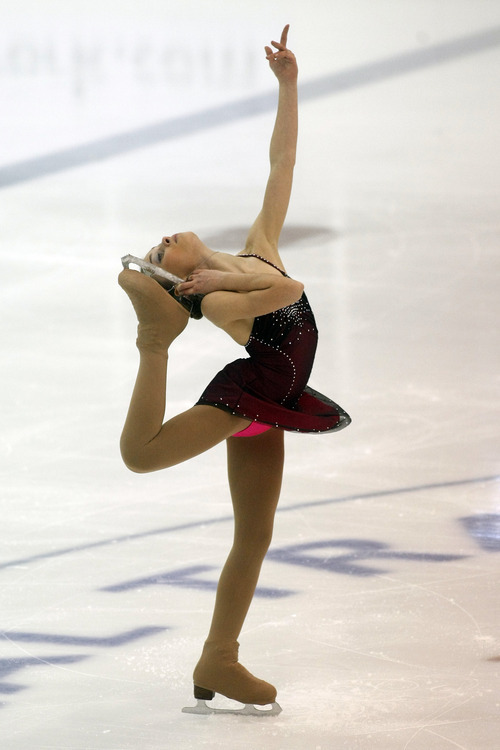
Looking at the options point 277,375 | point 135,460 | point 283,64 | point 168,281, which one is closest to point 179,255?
point 168,281

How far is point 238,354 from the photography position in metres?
5.25

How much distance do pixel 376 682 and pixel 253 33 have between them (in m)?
5.17

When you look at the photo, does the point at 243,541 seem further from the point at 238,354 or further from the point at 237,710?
the point at 238,354

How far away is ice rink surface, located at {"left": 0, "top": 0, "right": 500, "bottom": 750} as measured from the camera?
2.82 metres

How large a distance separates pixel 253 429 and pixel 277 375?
13 cm

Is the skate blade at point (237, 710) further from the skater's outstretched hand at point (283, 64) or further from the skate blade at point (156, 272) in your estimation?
the skater's outstretched hand at point (283, 64)

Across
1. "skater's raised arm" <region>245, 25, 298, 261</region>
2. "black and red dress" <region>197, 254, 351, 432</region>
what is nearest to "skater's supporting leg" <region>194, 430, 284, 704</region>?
"black and red dress" <region>197, 254, 351, 432</region>

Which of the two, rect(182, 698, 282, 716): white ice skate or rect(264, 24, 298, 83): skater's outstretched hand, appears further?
rect(264, 24, 298, 83): skater's outstretched hand

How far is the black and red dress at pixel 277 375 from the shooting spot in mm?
2652

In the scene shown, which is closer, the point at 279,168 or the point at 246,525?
the point at 246,525

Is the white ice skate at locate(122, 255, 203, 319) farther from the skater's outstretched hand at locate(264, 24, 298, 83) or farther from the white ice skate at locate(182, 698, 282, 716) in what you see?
the white ice skate at locate(182, 698, 282, 716)

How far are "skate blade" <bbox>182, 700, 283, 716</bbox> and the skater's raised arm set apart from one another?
1.01 meters

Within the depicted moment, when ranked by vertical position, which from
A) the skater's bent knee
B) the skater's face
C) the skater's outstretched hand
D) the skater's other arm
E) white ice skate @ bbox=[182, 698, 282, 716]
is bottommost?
white ice skate @ bbox=[182, 698, 282, 716]

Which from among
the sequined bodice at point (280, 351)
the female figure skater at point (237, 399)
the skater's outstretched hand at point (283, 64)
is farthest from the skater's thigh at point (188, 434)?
the skater's outstretched hand at point (283, 64)
